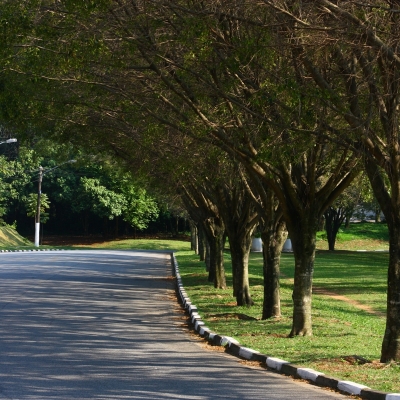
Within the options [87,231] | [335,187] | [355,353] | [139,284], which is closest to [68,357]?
[355,353]

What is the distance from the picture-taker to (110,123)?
19.2 metres

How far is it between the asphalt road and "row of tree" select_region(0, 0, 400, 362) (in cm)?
232

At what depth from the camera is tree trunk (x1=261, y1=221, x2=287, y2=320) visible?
17.0 metres

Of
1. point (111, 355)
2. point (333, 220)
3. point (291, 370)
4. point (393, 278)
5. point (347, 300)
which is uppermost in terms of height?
point (333, 220)

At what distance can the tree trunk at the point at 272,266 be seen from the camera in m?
17.0

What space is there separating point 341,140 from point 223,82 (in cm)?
301

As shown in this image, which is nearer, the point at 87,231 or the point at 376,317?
the point at 376,317

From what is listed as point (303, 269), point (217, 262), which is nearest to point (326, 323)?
point (303, 269)

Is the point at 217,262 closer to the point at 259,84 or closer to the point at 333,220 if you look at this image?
the point at 259,84

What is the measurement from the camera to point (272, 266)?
56.5 ft

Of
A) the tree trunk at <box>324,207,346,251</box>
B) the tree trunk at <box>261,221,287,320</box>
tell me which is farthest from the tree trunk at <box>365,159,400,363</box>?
the tree trunk at <box>324,207,346,251</box>

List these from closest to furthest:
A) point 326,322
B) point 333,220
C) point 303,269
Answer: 1. point 303,269
2. point 326,322
3. point 333,220

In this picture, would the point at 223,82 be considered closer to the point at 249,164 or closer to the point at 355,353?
the point at 249,164

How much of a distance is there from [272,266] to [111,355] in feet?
20.4
